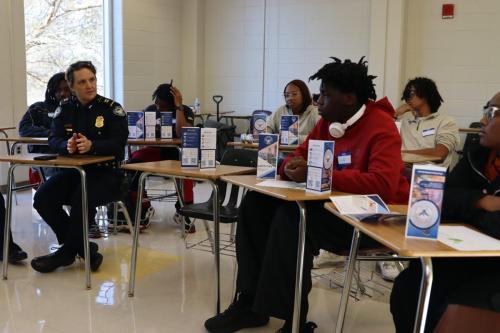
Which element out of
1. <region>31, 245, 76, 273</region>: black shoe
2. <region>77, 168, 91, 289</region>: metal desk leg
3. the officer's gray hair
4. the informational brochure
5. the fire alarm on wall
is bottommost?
<region>31, 245, 76, 273</region>: black shoe

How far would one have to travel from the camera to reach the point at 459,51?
6.27m

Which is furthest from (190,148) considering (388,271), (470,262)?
(470,262)

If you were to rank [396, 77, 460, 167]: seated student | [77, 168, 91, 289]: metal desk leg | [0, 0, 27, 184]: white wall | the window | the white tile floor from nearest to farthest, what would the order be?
the white tile floor < [77, 168, 91, 289]: metal desk leg < [396, 77, 460, 167]: seated student < [0, 0, 27, 184]: white wall < the window

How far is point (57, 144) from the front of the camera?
323 cm

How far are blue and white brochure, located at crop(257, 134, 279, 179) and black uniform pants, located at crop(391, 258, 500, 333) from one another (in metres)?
0.78

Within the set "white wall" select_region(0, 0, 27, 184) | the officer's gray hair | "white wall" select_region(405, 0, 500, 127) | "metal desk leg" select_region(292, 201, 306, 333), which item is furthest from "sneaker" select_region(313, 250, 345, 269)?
"white wall" select_region(405, 0, 500, 127)

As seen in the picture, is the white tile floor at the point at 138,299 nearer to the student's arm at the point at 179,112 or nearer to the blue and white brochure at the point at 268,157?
the blue and white brochure at the point at 268,157

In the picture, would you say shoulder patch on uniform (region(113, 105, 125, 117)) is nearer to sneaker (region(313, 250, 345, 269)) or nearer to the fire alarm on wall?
sneaker (region(313, 250, 345, 269))

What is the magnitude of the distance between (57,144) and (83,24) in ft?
12.4

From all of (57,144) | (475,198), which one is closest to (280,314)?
(475,198)

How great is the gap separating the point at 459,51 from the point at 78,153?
476 centimetres

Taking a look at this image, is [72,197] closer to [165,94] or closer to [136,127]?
[136,127]

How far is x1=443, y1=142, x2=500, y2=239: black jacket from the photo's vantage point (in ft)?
5.30

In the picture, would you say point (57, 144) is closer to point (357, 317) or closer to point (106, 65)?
point (357, 317)
